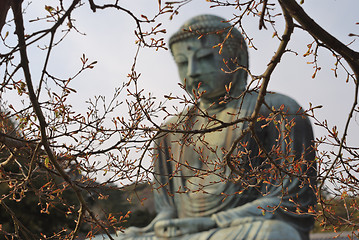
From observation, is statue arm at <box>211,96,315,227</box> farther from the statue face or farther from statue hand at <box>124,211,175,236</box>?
statue hand at <box>124,211,175,236</box>

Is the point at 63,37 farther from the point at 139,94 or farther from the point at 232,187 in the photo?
the point at 232,187

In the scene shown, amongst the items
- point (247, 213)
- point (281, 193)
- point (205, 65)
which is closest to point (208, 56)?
point (205, 65)

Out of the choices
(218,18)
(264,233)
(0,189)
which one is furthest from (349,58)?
(0,189)

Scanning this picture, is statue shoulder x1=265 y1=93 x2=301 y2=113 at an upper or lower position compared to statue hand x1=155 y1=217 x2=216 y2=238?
upper

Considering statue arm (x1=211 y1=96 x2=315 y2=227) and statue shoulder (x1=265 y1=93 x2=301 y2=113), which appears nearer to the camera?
statue arm (x1=211 y1=96 x2=315 y2=227)

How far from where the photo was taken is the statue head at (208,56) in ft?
18.8

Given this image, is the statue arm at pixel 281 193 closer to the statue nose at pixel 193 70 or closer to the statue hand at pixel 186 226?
the statue hand at pixel 186 226

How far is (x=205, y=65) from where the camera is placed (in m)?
5.74

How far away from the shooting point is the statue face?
5719 mm

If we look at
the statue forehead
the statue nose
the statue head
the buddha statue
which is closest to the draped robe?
the buddha statue

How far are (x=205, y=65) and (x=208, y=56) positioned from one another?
0.10 m

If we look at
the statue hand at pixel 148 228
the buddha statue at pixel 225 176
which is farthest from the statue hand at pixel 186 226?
the statue hand at pixel 148 228

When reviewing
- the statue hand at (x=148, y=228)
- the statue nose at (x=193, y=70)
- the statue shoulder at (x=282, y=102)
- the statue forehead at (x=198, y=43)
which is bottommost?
the statue hand at (x=148, y=228)

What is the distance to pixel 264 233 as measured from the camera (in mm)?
4852
